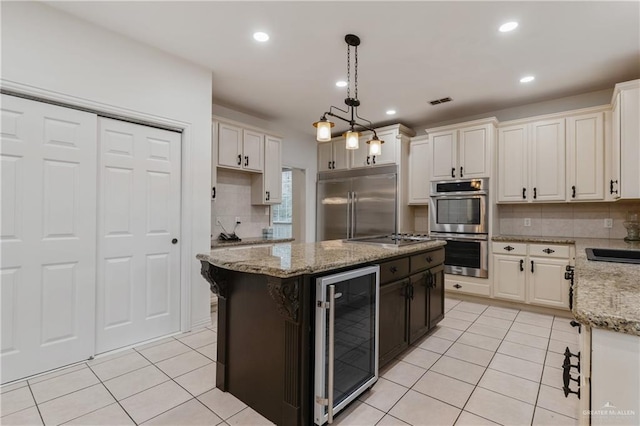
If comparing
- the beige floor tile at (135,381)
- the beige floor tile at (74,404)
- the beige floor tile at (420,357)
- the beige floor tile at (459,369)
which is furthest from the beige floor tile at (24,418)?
the beige floor tile at (459,369)

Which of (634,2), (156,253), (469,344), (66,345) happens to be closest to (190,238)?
(156,253)

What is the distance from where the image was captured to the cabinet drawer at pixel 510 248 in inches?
149

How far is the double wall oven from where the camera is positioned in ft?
13.3

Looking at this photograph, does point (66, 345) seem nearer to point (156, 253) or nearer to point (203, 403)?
point (156, 253)

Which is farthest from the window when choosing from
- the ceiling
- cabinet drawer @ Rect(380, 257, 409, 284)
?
cabinet drawer @ Rect(380, 257, 409, 284)

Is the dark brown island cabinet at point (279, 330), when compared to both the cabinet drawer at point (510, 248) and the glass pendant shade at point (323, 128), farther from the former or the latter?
the cabinet drawer at point (510, 248)

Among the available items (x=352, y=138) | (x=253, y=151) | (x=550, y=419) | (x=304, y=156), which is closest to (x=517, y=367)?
(x=550, y=419)

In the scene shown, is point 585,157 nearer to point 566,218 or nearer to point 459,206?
point 566,218

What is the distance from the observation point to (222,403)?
195 cm

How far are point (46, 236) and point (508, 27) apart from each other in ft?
13.1

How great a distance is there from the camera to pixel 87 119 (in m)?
2.46

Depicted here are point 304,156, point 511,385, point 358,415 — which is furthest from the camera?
point 304,156

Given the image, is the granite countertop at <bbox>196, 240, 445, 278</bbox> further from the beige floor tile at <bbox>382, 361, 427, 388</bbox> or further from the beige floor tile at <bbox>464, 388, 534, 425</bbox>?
the beige floor tile at <bbox>464, 388, 534, 425</bbox>

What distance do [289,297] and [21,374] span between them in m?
2.19
